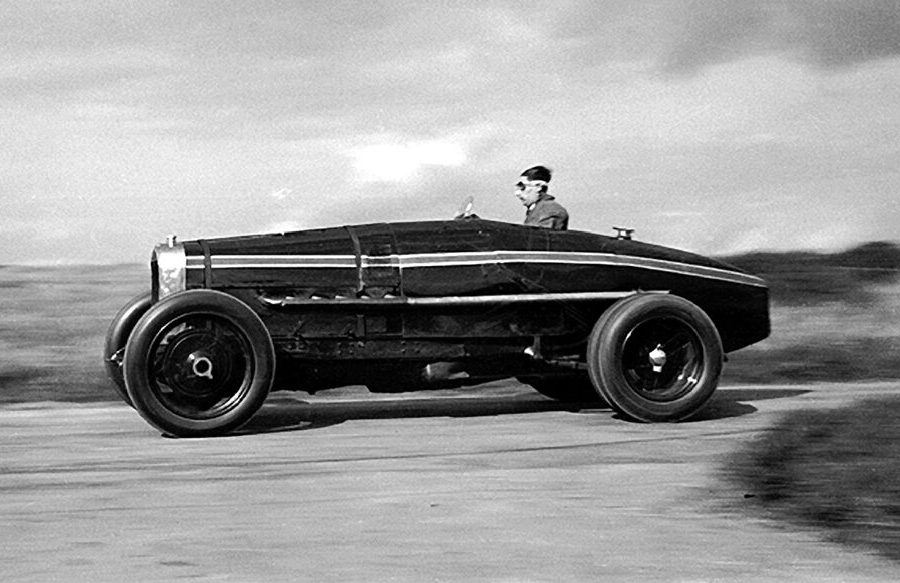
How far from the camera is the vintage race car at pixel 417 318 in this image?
9.61m

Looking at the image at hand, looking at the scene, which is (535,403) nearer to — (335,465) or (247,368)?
(247,368)

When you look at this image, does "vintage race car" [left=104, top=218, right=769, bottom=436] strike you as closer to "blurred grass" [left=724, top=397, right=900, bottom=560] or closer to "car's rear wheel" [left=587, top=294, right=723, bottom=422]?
"car's rear wheel" [left=587, top=294, right=723, bottom=422]

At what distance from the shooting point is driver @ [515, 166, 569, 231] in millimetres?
11016

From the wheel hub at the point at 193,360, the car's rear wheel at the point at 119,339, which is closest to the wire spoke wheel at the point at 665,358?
the wheel hub at the point at 193,360

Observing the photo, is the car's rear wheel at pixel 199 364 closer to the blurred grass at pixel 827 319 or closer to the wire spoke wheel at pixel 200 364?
→ the wire spoke wheel at pixel 200 364

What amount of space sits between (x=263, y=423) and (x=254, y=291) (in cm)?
108

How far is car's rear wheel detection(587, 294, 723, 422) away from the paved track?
232 millimetres

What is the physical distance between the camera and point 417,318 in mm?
10094

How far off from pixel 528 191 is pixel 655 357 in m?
1.84

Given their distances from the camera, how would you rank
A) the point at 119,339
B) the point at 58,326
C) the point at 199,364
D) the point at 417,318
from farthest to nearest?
the point at 58,326 → the point at 119,339 → the point at 417,318 → the point at 199,364

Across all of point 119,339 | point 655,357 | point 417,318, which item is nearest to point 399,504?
point 417,318

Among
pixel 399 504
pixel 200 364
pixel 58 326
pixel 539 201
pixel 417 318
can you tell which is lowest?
pixel 399 504

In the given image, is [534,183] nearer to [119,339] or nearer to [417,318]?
[417,318]

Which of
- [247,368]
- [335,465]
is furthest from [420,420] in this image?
[335,465]
